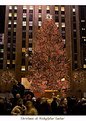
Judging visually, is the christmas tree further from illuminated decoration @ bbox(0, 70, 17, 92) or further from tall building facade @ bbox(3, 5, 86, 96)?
tall building facade @ bbox(3, 5, 86, 96)

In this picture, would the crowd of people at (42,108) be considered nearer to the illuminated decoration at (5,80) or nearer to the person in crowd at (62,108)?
the person in crowd at (62,108)

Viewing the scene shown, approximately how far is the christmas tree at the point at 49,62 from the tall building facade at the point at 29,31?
10544 millimetres

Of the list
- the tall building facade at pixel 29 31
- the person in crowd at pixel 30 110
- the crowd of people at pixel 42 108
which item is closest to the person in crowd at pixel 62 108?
the crowd of people at pixel 42 108

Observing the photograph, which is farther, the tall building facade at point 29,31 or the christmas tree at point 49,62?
the tall building facade at point 29,31

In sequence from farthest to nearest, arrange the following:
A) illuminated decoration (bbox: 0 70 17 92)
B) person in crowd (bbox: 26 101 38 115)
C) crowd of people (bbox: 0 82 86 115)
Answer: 1. illuminated decoration (bbox: 0 70 17 92)
2. crowd of people (bbox: 0 82 86 115)
3. person in crowd (bbox: 26 101 38 115)

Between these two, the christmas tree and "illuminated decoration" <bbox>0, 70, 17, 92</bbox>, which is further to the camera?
"illuminated decoration" <bbox>0, 70, 17, 92</bbox>

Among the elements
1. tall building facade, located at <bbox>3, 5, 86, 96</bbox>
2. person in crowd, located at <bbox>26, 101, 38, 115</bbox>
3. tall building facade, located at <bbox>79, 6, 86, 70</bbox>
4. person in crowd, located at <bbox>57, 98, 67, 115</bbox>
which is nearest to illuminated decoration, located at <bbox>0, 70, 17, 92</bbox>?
tall building facade, located at <bbox>3, 5, 86, 96</bbox>

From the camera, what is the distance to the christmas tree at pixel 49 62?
15.4 metres

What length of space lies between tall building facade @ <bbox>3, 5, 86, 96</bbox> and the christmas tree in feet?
34.6

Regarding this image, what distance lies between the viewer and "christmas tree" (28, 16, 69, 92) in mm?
15391

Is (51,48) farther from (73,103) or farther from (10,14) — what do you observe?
(10,14)

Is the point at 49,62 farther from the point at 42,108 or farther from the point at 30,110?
the point at 30,110

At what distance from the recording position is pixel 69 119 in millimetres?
3574
